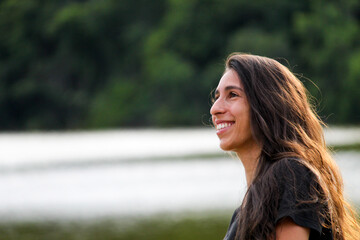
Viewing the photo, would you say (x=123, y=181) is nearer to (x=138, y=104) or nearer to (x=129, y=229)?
(x=129, y=229)

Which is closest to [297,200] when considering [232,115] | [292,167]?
[292,167]

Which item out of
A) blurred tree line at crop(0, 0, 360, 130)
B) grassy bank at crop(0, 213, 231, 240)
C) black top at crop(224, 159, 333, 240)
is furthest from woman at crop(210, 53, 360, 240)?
blurred tree line at crop(0, 0, 360, 130)

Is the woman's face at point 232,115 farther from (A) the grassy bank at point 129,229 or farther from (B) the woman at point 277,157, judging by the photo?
(A) the grassy bank at point 129,229

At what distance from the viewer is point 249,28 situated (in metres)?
45.1

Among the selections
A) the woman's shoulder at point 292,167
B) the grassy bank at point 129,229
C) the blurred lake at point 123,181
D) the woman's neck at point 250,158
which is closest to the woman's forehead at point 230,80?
the woman's neck at point 250,158

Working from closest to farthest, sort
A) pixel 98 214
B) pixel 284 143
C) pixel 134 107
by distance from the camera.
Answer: pixel 284 143 → pixel 98 214 → pixel 134 107

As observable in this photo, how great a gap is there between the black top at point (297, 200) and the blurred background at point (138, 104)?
492 cm

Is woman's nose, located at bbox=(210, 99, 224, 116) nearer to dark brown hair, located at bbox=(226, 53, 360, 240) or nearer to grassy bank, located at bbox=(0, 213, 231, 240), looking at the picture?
dark brown hair, located at bbox=(226, 53, 360, 240)

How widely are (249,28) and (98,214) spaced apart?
109 ft

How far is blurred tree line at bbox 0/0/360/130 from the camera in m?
40.3

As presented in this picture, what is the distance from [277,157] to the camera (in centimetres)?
201

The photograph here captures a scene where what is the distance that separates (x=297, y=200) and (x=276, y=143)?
0.73ft

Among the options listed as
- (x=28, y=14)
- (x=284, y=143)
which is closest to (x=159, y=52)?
(x=28, y=14)

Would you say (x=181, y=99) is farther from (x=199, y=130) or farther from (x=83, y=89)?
(x=83, y=89)
